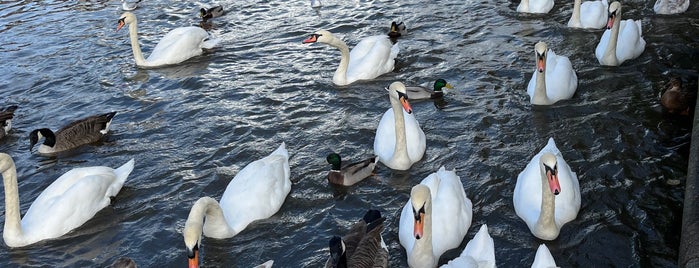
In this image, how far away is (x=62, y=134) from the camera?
11.3 meters

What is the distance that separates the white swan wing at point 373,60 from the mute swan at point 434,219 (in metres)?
4.51

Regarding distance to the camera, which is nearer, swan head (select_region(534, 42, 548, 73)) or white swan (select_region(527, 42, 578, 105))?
swan head (select_region(534, 42, 548, 73))

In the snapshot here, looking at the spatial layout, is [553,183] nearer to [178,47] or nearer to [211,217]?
[211,217]

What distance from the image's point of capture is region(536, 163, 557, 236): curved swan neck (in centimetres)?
768

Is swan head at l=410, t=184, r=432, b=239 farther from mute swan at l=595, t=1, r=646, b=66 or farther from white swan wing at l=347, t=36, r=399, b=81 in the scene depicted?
mute swan at l=595, t=1, r=646, b=66

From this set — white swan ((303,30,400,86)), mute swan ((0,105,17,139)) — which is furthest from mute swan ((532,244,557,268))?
mute swan ((0,105,17,139))

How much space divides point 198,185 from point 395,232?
267cm

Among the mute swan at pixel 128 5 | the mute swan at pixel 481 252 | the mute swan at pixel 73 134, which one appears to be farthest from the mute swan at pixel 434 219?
the mute swan at pixel 128 5

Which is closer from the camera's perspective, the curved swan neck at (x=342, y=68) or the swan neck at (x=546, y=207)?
the swan neck at (x=546, y=207)

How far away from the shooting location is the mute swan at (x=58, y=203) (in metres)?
8.84

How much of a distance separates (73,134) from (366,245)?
5.50 metres

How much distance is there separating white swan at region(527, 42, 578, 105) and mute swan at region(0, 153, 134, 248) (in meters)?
5.35

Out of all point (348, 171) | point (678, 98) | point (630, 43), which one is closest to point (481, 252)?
point (348, 171)

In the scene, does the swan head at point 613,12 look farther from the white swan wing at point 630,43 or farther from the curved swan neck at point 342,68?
the curved swan neck at point 342,68
